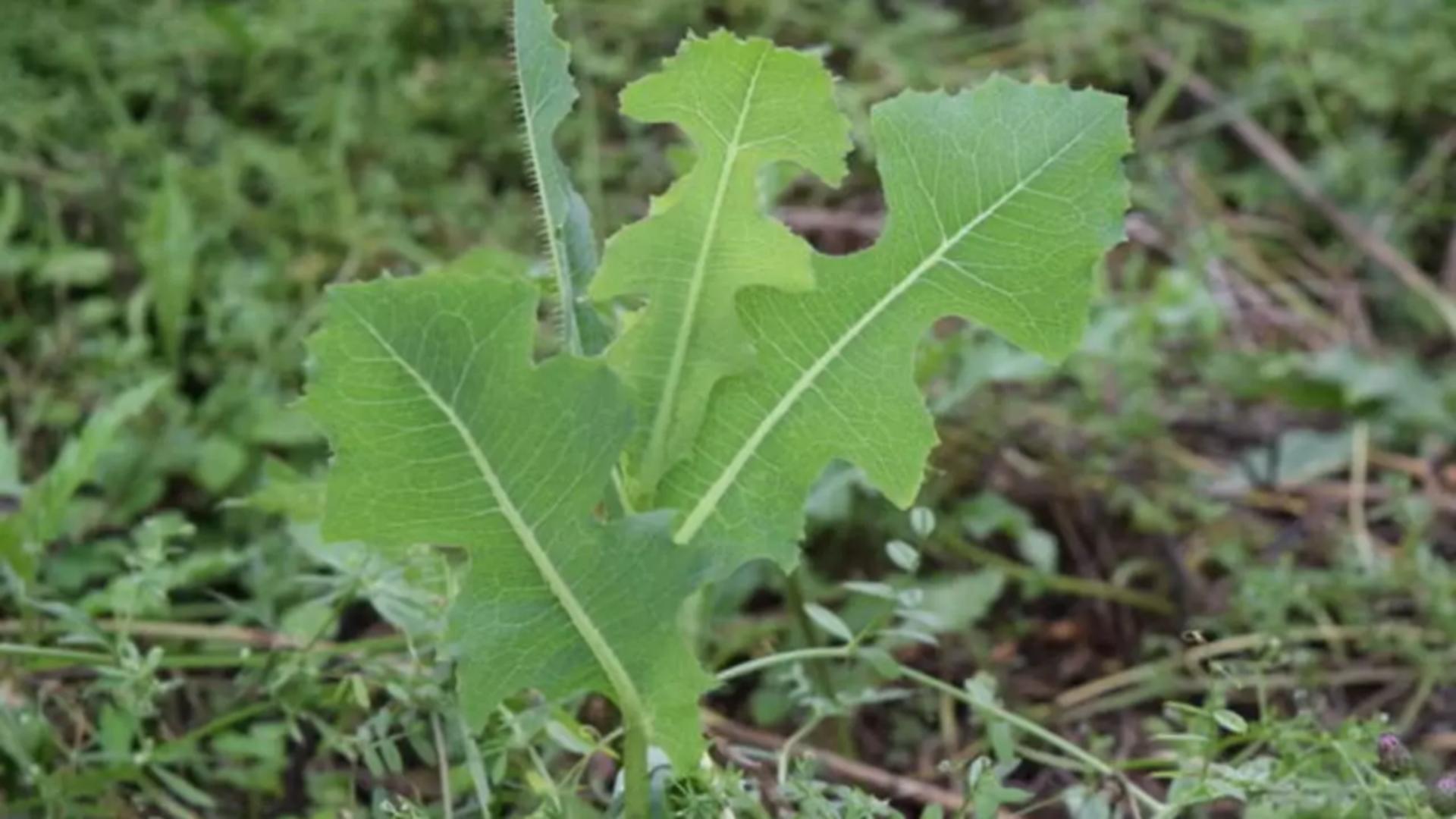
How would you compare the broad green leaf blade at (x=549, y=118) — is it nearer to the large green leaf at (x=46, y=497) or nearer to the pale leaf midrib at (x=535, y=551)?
the pale leaf midrib at (x=535, y=551)

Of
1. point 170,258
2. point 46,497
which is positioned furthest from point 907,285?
point 170,258

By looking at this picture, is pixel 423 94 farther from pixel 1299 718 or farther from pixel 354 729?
pixel 1299 718

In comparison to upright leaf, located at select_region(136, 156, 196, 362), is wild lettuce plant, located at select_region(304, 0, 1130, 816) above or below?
above

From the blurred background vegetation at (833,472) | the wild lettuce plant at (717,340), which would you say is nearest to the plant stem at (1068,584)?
the blurred background vegetation at (833,472)

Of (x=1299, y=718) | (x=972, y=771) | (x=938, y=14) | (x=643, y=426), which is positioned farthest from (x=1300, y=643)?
(x=938, y=14)

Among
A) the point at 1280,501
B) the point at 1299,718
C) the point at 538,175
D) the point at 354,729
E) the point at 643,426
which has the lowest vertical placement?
the point at 1280,501

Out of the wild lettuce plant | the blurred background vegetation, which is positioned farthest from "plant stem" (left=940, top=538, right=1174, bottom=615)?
the wild lettuce plant

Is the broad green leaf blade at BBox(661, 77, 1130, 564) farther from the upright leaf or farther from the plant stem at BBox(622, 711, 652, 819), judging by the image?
the upright leaf
